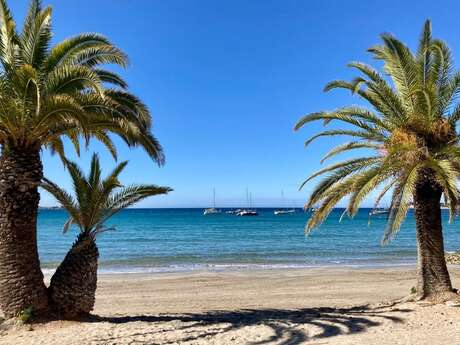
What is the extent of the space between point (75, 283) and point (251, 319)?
13.2 feet

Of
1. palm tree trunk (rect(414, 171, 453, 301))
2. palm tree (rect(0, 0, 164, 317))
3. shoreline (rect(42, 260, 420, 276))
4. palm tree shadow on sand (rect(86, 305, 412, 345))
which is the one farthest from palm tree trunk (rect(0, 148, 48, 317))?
shoreline (rect(42, 260, 420, 276))

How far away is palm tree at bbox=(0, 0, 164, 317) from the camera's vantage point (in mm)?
8125

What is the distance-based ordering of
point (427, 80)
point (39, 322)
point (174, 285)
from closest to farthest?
point (39, 322) < point (427, 80) < point (174, 285)

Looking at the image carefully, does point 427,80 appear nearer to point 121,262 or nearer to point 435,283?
point 435,283

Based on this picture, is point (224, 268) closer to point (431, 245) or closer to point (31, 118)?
point (431, 245)

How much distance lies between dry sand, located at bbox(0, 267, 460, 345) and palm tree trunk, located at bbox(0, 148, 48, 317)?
606 millimetres

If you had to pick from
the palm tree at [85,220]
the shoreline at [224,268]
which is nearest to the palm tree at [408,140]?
the palm tree at [85,220]

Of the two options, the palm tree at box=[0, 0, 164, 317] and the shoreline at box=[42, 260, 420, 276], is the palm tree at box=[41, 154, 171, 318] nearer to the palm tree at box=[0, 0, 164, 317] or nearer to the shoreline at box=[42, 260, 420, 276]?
the palm tree at box=[0, 0, 164, 317]

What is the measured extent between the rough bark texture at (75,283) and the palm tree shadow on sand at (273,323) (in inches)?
17.9

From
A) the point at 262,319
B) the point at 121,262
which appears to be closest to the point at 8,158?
the point at 262,319

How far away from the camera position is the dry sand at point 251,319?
7867mm

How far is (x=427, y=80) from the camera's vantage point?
33.8 ft

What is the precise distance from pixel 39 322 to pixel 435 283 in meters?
9.13

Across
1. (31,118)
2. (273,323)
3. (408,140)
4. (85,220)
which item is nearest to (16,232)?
(85,220)
